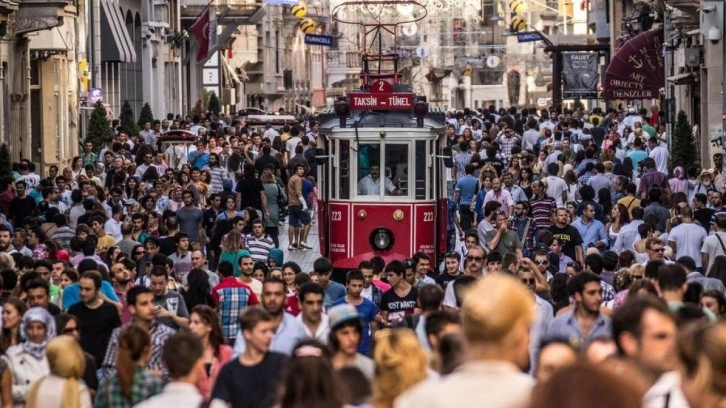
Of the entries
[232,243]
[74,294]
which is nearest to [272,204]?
[232,243]

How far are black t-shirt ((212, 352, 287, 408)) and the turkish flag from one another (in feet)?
173

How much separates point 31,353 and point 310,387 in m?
4.54

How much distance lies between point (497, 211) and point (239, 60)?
6554 centimetres

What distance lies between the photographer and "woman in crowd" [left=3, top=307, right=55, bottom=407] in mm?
11297

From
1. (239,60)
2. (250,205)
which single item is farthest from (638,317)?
(239,60)

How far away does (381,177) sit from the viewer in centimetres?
2361

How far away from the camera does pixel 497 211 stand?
22312mm

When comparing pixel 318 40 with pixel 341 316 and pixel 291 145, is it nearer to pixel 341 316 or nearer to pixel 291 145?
pixel 291 145

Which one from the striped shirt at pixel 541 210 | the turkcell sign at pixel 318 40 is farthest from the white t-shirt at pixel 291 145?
the striped shirt at pixel 541 210

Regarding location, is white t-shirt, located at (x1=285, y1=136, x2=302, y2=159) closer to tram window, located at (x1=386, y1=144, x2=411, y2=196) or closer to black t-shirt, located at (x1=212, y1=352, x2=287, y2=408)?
tram window, located at (x1=386, y1=144, x2=411, y2=196)

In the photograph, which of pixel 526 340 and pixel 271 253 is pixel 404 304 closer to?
pixel 271 253

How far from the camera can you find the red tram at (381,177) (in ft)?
77.0

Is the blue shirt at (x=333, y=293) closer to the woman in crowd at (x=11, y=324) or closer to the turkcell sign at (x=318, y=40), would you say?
the woman in crowd at (x=11, y=324)

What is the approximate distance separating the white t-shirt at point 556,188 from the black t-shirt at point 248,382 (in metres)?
17.6
